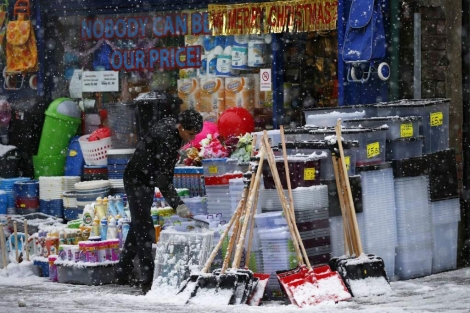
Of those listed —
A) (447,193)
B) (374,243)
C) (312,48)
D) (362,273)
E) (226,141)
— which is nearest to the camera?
(362,273)

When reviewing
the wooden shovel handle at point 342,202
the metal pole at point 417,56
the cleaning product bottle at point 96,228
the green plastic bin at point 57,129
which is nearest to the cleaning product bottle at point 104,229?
the cleaning product bottle at point 96,228

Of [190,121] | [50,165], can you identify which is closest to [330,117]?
[190,121]

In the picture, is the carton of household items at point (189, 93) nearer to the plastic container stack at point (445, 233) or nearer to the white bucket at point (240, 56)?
the white bucket at point (240, 56)

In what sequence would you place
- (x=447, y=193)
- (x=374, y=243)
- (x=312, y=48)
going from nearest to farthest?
(x=374, y=243), (x=447, y=193), (x=312, y=48)

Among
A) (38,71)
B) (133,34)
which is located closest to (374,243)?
(133,34)

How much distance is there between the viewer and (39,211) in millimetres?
16531

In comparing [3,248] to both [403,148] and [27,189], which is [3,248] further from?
[403,148]

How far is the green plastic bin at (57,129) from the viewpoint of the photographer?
17016mm

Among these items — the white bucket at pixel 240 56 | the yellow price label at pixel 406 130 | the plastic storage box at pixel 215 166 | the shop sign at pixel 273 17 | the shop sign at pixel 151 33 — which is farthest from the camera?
the shop sign at pixel 151 33

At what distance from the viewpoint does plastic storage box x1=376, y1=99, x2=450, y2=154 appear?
12.8 m

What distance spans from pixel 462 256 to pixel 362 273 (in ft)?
8.94

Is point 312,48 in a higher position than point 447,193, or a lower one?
higher

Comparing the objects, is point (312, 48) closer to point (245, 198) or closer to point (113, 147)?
point (113, 147)

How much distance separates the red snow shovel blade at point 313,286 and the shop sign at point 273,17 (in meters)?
5.05
